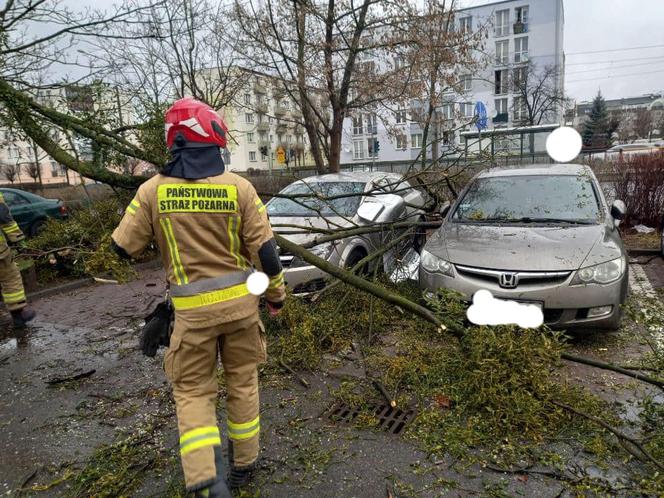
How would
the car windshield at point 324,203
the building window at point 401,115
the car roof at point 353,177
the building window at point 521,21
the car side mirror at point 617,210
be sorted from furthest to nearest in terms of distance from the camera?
the building window at point 521,21, the building window at point 401,115, the car roof at point 353,177, the car windshield at point 324,203, the car side mirror at point 617,210

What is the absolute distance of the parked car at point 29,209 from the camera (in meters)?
11.0

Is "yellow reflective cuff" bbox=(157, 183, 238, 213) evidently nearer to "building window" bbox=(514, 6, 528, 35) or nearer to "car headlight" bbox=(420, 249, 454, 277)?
"car headlight" bbox=(420, 249, 454, 277)

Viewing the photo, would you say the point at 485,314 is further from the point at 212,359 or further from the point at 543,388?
the point at 212,359

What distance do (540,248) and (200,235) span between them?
10.5ft

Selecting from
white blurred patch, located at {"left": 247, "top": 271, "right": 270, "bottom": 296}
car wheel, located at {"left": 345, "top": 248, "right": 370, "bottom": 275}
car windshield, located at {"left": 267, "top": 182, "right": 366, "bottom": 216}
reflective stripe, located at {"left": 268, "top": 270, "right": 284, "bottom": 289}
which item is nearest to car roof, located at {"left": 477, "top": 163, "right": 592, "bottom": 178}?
car windshield, located at {"left": 267, "top": 182, "right": 366, "bottom": 216}

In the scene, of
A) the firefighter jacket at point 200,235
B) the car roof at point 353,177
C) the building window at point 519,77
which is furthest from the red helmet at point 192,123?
the building window at point 519,77

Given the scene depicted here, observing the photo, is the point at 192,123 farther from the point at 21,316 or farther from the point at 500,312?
the point at 21,316

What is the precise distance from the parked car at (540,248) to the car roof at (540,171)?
34 mm

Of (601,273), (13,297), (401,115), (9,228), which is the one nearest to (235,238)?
(601,273)

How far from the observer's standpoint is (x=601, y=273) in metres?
4.01

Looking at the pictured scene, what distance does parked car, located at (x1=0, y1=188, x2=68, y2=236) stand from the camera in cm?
1102

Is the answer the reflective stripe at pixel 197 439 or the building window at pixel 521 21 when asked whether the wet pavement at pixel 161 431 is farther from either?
the building window at pixel 521 21

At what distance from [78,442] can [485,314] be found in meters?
3.10

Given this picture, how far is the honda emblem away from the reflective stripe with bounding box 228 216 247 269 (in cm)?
253
